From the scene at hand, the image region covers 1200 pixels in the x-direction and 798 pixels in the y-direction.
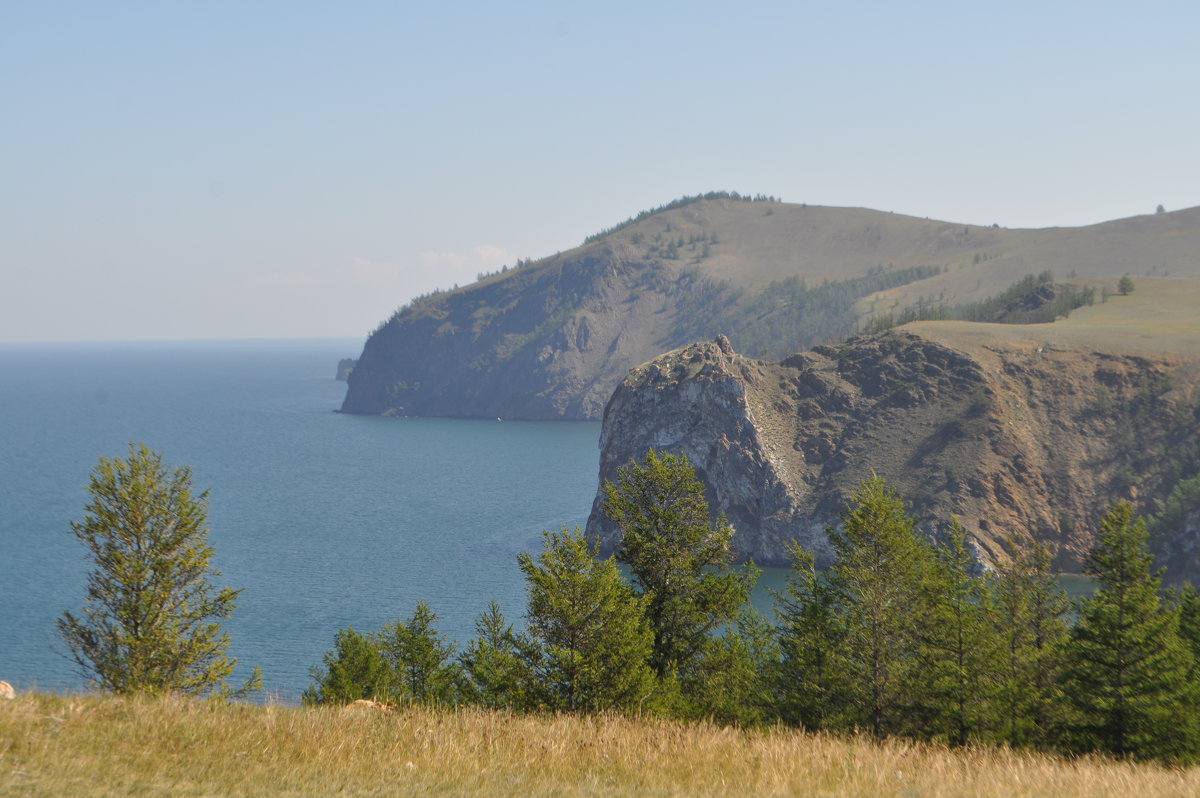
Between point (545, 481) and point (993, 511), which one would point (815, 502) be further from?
point (545, 481)

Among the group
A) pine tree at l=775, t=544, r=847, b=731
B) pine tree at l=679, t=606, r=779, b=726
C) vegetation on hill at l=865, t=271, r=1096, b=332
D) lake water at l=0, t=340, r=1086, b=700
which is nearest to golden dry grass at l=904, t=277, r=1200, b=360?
vegetation on hill at l=865, t=271, r=1096, b=332

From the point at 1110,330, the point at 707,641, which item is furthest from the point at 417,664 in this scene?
the point at 1110,330

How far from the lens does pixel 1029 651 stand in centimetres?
3766

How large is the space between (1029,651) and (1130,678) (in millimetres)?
4411

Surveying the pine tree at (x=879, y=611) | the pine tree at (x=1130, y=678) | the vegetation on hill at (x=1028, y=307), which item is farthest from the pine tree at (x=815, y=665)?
the vegetation on hill at (x=1028, y=307)

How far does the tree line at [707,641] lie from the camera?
31.9m

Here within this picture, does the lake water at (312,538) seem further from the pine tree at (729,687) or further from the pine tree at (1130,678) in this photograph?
the pine tree at (1130,678)

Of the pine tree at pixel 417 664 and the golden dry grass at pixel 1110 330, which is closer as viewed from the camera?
the pine tree at pixel 417 664

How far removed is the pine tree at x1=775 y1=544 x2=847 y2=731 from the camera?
1394 inches

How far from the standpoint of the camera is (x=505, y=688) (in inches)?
1244

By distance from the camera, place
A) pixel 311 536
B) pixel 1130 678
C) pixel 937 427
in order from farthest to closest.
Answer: pixel 937 427 → pixel 311 536 → pixel 1130 678

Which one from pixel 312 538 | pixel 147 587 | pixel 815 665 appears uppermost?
pixel 147 587

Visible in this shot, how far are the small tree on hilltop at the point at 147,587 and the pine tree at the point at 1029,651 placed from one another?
86.3 ft

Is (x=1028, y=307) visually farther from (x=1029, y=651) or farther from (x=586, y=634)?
(x=586, y=634)
